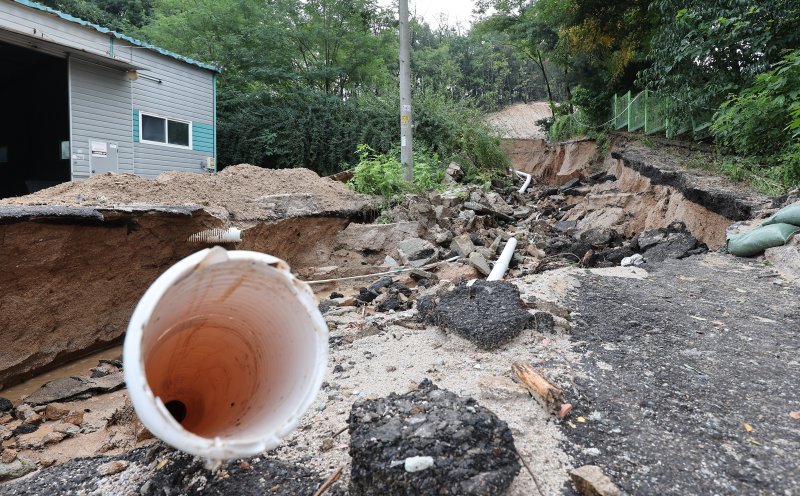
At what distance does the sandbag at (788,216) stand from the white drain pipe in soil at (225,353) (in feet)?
18.9

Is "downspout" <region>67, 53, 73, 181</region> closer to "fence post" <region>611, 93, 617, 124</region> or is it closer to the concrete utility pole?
the concrete utility pole

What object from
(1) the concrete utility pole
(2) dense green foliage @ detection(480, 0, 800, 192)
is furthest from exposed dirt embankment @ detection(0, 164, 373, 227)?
(2) dense green foliage @ detection(480, 0, 800, 192)

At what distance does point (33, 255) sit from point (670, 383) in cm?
468

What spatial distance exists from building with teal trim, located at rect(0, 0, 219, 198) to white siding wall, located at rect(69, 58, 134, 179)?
2 cm

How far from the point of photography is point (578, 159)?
17922 millimetres

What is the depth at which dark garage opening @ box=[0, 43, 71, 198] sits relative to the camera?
35.1ft

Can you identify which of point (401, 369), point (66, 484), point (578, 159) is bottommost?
point (66, 484)

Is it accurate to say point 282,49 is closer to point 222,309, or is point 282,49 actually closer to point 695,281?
point 695,281

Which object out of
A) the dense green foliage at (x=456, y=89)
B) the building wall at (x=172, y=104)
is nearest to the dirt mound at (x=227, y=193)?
the building wall at (x=172, y=104)

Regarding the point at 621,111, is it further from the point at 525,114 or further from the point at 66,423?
the point at 525,114

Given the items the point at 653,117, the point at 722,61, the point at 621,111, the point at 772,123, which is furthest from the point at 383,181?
the point at 621,111

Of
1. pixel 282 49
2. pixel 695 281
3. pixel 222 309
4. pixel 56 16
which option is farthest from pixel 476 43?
pixel 222 309

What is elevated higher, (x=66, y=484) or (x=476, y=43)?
(x=476, y=43)

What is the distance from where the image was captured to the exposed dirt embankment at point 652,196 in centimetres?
684
